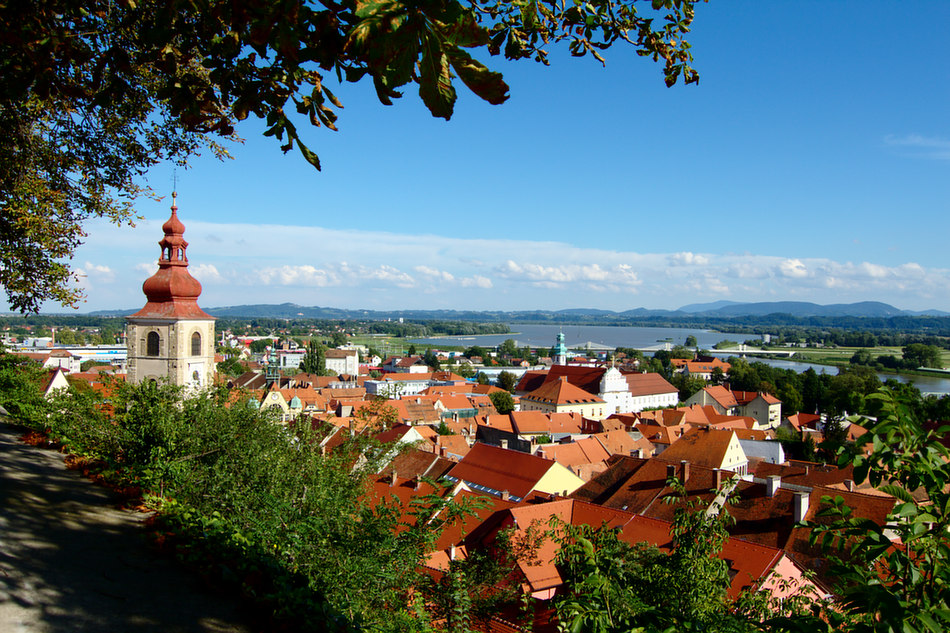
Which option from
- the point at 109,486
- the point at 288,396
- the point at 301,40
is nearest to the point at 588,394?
the point at 288,396

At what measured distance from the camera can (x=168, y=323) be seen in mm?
19062

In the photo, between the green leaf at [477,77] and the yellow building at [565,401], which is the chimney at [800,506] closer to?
the green leaf at [477,77]

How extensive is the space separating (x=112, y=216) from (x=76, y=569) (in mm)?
4057

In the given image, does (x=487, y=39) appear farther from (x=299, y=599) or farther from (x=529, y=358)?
(x=529, y=358)

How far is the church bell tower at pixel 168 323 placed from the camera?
62.4ft

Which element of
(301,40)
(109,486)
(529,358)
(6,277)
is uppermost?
(301,40)

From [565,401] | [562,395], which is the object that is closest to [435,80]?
[565,401]

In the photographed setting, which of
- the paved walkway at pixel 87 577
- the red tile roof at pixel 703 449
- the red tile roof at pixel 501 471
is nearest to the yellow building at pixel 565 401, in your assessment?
the red tile roof at pixel 703 449

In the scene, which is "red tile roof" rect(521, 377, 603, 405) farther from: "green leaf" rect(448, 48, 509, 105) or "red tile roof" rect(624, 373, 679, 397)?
"green leaf" rect(448, 48, 509, 105)

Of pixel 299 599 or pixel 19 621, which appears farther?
pixel 299 599

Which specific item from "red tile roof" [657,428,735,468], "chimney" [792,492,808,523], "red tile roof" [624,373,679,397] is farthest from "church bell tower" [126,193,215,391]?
"red tile roof" [624,373,679,397]

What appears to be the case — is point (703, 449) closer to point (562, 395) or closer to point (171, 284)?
point (171, 284)

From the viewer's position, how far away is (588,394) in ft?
192

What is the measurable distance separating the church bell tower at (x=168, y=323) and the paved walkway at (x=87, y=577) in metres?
13.8
